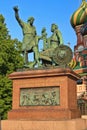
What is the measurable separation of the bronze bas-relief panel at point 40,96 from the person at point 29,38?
2.00 m

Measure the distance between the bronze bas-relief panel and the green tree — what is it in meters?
7.75

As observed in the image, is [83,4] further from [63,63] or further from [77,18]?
[63,63]

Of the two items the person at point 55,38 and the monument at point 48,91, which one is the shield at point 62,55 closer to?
the monument at point 48,91

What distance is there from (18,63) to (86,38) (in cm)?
3235

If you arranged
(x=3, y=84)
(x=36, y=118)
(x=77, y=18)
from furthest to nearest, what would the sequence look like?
1. (x=77, y=18)
2. (x=3, y=84)
3. (x=36, y=118)

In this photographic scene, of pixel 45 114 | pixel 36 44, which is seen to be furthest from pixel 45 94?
pixel 36 44

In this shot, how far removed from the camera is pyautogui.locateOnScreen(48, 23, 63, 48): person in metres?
15.3

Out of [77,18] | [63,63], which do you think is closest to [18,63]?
[63,63]

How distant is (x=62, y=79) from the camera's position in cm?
1298

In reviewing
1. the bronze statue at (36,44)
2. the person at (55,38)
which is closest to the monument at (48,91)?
the bronze statue at (36,44)

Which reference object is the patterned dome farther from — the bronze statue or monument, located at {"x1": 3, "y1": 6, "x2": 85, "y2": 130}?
monument, located at {"x1": 3, "y1": 6, "x2": 85, "y2": 130}

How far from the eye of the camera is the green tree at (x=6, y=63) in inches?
847

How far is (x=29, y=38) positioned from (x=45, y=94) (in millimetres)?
3430

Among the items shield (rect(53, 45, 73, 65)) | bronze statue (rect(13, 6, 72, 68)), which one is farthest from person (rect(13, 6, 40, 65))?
shield (rect(53, 45, 73, 65))
